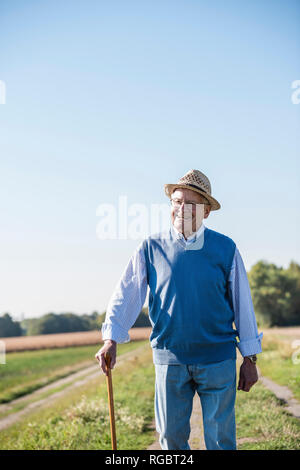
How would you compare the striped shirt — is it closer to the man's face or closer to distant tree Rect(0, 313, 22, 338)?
the man's face

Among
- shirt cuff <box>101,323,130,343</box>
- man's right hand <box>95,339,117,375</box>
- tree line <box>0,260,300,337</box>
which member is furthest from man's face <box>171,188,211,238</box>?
tree line <box>0,260,300,337</box>

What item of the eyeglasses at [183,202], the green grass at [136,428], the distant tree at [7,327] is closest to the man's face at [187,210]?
the eyeglasses at [183,202]

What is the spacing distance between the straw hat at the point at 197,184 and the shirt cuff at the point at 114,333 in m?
1.03

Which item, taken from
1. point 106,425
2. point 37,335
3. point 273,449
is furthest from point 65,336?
point 273,449

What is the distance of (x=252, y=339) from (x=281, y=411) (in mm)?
3894

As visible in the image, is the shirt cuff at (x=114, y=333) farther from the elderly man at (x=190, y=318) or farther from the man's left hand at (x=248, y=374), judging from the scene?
the man's left hand at (x=248, y=374)

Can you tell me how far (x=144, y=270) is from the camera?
3.60 metres

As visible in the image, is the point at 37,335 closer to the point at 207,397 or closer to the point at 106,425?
the point at 106,425

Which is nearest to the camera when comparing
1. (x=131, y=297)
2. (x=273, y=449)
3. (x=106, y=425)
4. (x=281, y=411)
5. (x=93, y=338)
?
(x=131, y=297)

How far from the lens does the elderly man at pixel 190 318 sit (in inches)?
131

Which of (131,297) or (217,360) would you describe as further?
(131,297)

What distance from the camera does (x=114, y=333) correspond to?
344 centimetres

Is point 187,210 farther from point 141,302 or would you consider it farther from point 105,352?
point 105,352

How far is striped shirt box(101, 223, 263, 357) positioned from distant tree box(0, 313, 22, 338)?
40.0 meters
